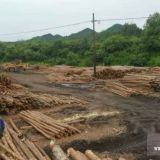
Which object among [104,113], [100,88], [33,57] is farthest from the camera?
[33,57]

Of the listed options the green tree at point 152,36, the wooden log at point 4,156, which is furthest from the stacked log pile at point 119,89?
the green tree at point 152,36

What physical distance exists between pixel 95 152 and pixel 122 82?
1387 centimetres

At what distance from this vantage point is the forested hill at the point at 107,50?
48.3 meters

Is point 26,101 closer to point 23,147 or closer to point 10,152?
point 23,147

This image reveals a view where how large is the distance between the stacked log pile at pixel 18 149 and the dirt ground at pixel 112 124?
0.68m

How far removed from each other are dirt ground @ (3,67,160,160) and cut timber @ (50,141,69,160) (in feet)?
1.23

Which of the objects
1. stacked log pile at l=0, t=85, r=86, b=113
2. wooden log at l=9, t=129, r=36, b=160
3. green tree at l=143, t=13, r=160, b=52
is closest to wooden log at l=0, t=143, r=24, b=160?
wooden log at l=9, t=129, r=36, b=160

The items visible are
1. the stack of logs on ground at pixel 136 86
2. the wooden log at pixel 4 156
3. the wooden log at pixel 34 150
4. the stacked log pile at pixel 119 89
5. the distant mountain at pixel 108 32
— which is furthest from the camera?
the distant mountain at pixel 108 32

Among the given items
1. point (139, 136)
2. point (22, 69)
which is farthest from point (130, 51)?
point (139, 136)

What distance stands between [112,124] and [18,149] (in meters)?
4.96

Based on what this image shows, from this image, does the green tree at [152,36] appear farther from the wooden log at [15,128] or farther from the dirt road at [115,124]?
the wooden log at [15,128]

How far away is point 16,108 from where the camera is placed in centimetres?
1975

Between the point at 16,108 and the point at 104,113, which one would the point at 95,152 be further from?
the point at 16,108

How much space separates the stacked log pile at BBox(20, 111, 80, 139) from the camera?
49.4 ft
